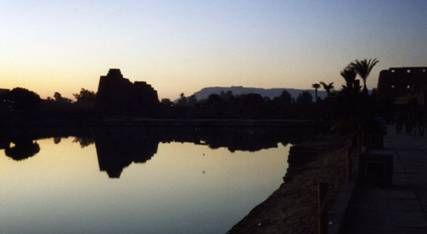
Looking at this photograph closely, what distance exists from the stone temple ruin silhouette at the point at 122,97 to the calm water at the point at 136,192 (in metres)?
90.7

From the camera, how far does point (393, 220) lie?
770cm

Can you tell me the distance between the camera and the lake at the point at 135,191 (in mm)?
16438

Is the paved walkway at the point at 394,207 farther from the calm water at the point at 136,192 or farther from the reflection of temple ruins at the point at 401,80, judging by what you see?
the reflection of temple ruins at the point at 401,80

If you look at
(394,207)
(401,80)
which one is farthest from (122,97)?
(394,207)

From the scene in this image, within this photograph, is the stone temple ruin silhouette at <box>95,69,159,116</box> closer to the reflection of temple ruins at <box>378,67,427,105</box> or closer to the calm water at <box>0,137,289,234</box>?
the reflection of temple ruins at <box>378,67,427,105</box>

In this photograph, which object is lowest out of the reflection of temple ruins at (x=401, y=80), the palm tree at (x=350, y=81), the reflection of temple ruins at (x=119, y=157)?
the reflection of temple ruins at (x=119, y=157)

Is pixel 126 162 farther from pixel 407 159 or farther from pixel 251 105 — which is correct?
pixel 251 105

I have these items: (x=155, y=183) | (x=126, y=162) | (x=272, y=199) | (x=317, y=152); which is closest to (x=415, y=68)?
(x=317, y=152)

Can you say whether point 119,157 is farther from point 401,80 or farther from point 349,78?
point 401,80

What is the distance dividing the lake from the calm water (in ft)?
0.10

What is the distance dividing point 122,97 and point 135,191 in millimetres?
112339

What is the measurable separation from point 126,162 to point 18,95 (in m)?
82.2

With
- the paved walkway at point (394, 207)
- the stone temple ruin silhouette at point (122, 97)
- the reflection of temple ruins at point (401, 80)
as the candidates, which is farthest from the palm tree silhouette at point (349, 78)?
the stone temple ruin silhouette at point (122, 97)

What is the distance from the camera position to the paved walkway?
7285mm
